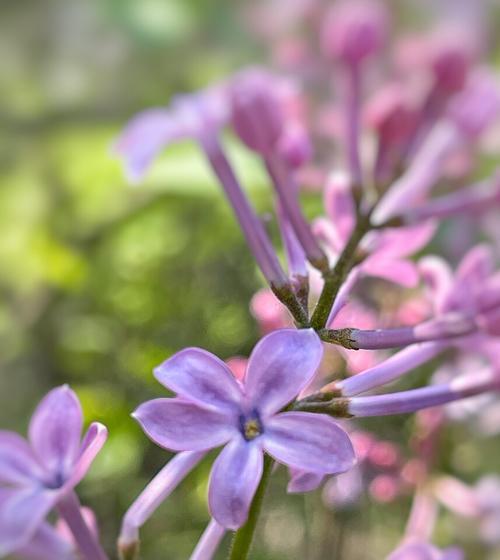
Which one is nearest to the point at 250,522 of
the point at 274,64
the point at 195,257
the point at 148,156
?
the point at 148,156

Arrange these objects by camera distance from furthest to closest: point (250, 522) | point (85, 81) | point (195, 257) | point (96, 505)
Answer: point (85, 81) < point (195, 257) < point (96, 505) < point (250, 522)

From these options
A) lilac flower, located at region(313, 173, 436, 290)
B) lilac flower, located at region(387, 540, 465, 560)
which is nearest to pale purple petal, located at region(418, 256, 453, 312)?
lilac flower, located at region(313, 173, 436, 290)

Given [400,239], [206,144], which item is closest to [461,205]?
[400,239]

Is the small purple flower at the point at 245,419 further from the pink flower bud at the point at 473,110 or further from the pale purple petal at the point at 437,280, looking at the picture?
the pink flower bud at the point at 473,110

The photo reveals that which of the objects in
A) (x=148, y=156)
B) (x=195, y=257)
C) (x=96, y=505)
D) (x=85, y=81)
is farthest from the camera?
(x=85, y=81)

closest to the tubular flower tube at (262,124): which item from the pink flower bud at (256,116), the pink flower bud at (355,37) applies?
the pink flower bud at (256,116)

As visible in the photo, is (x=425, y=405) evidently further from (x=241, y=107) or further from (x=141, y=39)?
(x=141, y=39)

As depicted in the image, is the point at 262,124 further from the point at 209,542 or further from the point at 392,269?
the point at 209,542
